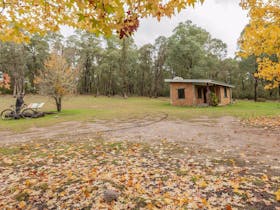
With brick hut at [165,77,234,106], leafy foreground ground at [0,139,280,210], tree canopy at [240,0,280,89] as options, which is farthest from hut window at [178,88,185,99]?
leafy foreground ground at [0,139,280,210]

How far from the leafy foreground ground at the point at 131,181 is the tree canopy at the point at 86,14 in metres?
2.65

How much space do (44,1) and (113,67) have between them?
43.2m

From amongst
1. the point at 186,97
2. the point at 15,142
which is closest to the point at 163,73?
the point at 186,97

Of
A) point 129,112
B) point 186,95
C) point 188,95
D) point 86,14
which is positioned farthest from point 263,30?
point 186,95

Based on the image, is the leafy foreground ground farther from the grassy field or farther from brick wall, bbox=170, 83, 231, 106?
brick wall, bbox=170, 83, 231, 106

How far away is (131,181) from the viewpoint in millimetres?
3959

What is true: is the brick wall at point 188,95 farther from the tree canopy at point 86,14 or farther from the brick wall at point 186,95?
the tree canopy at point 86,14

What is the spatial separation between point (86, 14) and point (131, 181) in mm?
3035

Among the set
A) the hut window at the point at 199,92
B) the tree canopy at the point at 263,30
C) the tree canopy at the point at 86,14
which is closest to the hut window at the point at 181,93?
the hut window at the point at 199,92

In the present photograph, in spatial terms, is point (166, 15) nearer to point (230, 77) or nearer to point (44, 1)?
point (44, 1)

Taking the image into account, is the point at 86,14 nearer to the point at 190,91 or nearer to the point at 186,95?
the point at 190,91

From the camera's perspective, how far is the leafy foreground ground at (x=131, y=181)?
10.6ft

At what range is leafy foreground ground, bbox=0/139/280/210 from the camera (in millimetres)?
3229

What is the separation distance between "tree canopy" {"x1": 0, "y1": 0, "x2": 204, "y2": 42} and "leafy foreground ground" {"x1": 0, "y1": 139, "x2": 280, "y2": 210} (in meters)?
2.65
